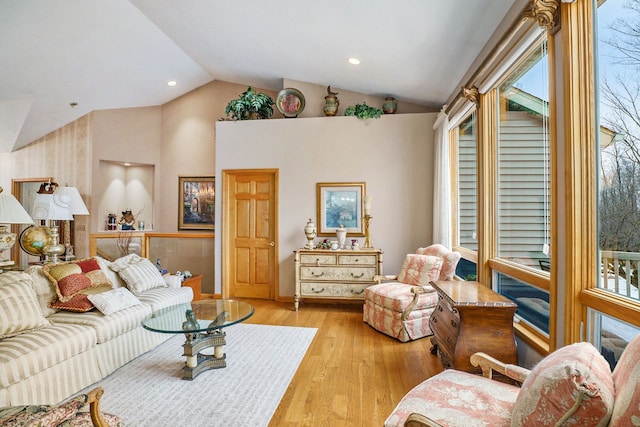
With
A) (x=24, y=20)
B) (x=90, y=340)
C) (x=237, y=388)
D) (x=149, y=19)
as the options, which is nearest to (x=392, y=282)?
(x=237, y=388)

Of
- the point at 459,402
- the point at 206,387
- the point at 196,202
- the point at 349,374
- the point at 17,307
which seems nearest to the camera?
the point at 459,402

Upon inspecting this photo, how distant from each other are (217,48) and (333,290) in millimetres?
3743

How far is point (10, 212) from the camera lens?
2.98 metres

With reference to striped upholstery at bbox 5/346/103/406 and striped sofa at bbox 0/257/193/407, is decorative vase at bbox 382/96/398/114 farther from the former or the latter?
striped upholstery at bbox 5/346/103/406

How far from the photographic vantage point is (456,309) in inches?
90.2

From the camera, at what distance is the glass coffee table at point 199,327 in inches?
102

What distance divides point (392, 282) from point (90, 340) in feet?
10.1

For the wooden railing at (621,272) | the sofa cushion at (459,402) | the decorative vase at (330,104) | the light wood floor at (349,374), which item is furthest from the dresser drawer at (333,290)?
the wooden railing at (621,272)

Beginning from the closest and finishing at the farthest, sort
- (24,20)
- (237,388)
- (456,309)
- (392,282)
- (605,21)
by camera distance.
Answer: (605,21) → (456,309) → (237,388) → (24,20) → (392,282)

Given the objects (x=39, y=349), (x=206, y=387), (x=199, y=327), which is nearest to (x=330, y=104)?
(x=199, y=327)

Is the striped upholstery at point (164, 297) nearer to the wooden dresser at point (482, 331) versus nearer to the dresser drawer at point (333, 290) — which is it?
the dresser drawer at point (333, 290)

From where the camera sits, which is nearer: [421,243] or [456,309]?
[456,309]

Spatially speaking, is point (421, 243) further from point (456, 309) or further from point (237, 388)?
point (237, 388)

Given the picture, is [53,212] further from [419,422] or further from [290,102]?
[419,422]
